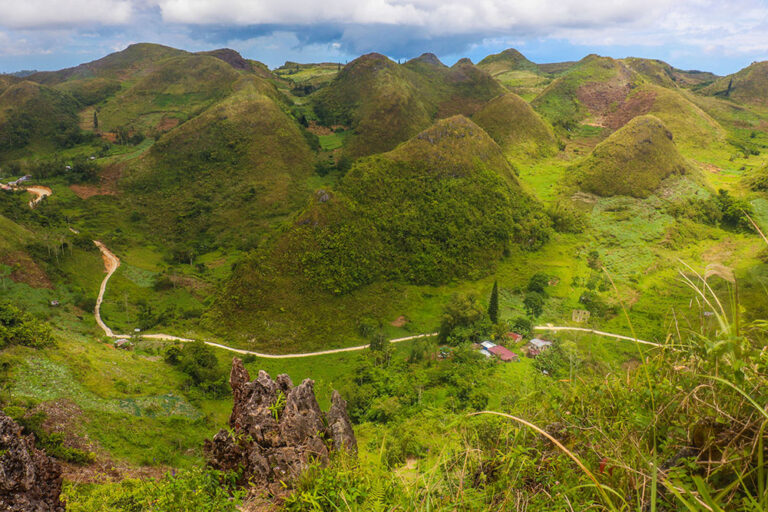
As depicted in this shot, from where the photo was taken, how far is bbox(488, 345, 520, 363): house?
A: 32.7m

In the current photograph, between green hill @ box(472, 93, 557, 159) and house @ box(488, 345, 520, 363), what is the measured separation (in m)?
62.3

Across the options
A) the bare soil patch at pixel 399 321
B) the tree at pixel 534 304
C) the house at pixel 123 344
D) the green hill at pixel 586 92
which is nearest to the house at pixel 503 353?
the tree at pixel 534 304

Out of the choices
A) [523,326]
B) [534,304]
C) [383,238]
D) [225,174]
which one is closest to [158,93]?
[225,174]

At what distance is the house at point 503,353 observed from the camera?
32.7m

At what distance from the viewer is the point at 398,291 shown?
46406 mm

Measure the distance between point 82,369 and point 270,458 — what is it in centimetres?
2372

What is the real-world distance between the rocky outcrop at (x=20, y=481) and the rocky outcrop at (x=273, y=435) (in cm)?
471

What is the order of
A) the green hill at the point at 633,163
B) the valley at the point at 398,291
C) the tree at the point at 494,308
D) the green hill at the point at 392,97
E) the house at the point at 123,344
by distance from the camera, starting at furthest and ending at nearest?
the green hill at the point at 392,97, the green hill at the point at 633,163, the tree at the point at 494,308, the house at the point at 123,344, the valley at the point at 398,291

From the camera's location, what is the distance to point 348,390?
30.4 meters

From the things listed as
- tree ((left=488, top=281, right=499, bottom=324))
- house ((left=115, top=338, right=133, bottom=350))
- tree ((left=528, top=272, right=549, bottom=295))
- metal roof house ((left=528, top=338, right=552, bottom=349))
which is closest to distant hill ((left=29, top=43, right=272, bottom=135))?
house ((left=115, top=338, right=133, bottom=350))

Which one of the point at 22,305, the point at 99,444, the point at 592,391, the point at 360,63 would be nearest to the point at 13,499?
the point at 99,444

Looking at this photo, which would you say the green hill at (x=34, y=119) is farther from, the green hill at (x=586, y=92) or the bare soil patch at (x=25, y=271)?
the green hill at (x=586, y=92)

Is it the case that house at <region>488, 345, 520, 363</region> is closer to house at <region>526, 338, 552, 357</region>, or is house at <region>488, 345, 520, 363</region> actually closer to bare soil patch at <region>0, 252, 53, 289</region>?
house at <region>526, 338, 552, 357</region>

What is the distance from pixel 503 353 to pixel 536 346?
3.44 m
